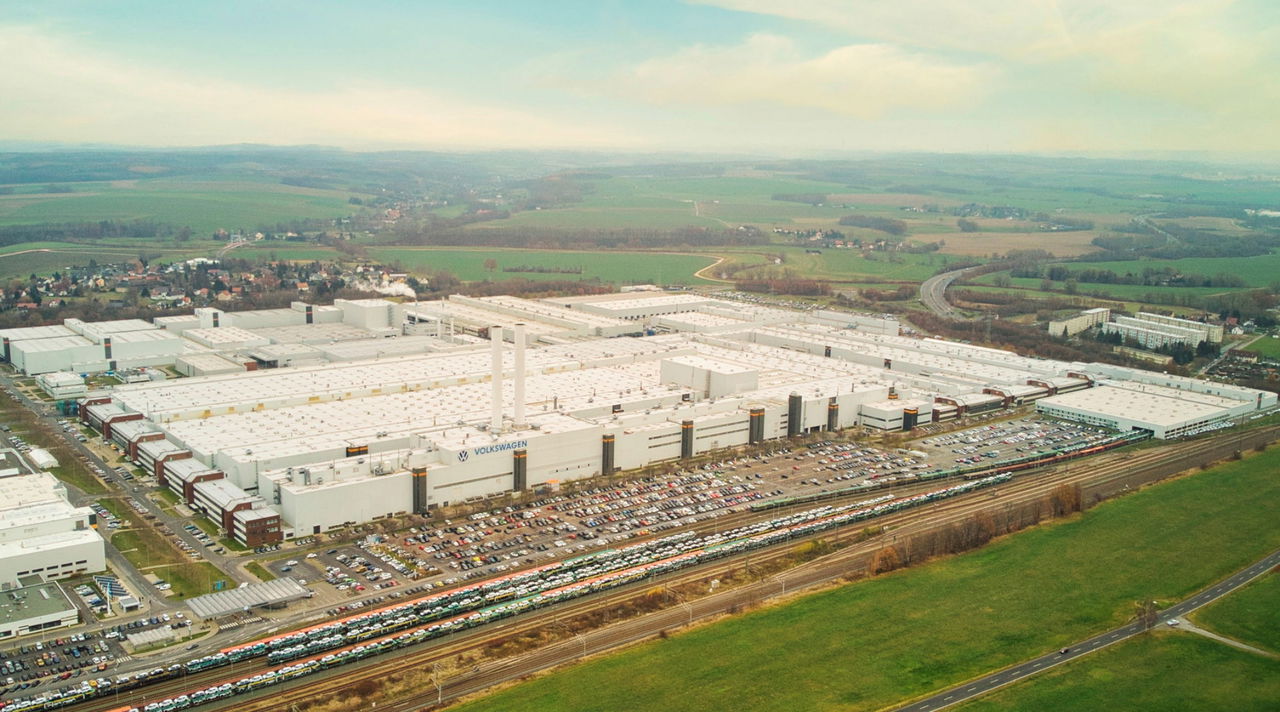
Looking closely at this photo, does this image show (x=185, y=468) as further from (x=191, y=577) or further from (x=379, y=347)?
(x=379, y=347)

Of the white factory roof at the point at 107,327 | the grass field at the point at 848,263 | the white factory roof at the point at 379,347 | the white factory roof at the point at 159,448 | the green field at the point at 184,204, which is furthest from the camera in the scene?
the green field at the point at 184,204

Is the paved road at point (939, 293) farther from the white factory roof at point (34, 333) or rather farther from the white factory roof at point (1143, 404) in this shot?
the white factory roof at point (34, 333)

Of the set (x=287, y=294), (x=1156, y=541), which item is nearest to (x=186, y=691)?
(x=1156, y=541)

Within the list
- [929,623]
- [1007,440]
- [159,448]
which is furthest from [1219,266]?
[159,448]

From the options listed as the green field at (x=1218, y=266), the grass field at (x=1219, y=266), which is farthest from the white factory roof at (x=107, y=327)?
the grass field at (x=1219, y=266)

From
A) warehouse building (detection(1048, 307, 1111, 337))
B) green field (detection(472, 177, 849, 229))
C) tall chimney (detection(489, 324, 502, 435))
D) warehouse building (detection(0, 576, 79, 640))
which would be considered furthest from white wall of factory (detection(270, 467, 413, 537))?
green field (detection(472, 177, 849, 229))

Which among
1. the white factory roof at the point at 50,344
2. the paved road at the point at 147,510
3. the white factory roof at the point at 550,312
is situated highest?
the white factory roof at the point at 550,312

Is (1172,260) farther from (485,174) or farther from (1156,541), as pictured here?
(485,174)
